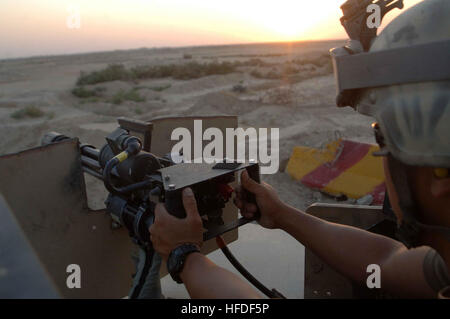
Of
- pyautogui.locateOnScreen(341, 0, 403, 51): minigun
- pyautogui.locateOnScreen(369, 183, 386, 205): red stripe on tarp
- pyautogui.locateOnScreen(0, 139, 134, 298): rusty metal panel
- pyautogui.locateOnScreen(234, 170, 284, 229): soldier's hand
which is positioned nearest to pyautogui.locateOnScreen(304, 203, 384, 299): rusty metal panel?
pyautogui.locateOnScreen(234, 170, 284, 229): soldier's hand

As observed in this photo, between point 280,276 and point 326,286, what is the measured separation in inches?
28.3

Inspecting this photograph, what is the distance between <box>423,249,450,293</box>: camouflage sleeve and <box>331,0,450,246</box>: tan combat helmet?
166 mm

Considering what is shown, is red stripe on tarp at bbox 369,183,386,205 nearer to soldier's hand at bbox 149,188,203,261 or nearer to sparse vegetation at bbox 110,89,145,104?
soldier's hand at bbox 149,188,203,261

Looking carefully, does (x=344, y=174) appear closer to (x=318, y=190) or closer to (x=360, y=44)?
(x=318, y=190)

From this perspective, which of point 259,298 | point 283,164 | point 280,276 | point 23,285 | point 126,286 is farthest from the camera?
point 283,164

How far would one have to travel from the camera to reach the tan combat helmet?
118 centimetres

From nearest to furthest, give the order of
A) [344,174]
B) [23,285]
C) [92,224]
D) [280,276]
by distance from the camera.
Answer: [23,285], [92,224], [280,276], [344,174]

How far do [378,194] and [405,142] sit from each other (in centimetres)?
451

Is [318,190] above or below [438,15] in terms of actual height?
below

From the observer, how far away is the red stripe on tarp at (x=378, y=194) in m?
5.39

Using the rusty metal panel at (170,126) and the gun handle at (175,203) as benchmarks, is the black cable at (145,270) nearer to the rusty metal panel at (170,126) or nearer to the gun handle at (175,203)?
the gun handle at (175,203)

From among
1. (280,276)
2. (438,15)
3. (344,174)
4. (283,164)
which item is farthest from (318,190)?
(438,15)

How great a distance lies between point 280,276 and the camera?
126 inches
